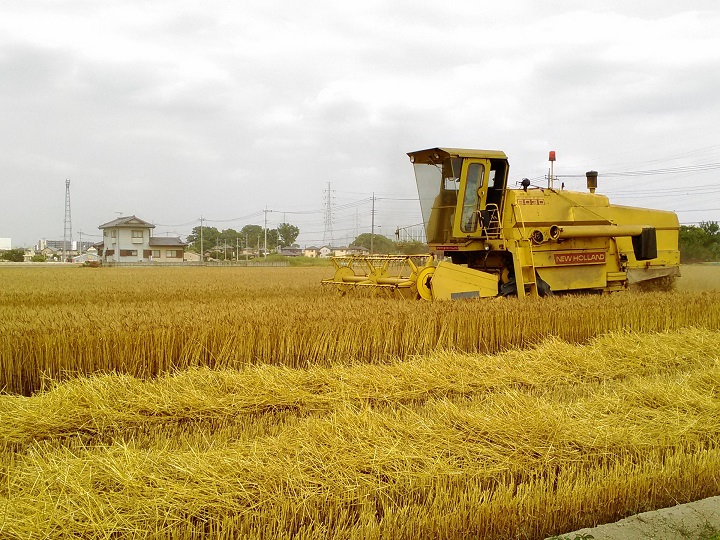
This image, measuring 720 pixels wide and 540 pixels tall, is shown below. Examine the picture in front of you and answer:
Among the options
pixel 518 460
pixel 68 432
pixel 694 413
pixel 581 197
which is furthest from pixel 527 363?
pixel 581 197

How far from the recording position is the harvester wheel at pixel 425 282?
9633 mm

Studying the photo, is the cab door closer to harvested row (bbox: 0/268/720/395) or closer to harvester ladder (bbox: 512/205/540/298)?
harvester ladder (bbox: 512/205/540/298)

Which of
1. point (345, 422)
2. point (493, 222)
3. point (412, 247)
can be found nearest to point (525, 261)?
point (493, 222)

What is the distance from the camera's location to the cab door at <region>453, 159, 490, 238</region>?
10.9 metres

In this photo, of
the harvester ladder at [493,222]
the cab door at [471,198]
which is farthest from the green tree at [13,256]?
the harvester ladder at [493,222]

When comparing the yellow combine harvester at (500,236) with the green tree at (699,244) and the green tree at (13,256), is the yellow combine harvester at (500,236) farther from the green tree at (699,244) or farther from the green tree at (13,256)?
→ the green tree at (13,256)

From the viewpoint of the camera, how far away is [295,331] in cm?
656

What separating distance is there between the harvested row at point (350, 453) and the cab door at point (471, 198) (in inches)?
199

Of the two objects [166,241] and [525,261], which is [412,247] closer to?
[525,261]

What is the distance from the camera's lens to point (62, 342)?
5664 mm

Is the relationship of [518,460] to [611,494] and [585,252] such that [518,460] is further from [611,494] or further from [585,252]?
[585,252]

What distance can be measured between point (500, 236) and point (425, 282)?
7.35ft

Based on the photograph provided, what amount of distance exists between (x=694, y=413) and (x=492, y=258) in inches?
264

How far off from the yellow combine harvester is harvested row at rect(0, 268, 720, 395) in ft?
4.67
